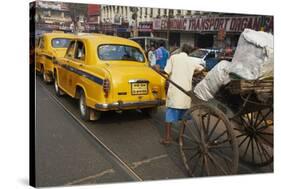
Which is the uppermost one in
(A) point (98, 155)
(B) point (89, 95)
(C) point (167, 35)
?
(C) point (167, 35)

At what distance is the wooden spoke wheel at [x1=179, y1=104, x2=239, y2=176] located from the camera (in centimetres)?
415

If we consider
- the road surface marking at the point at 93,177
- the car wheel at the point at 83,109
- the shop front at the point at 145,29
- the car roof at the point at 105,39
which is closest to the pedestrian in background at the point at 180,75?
the shop front at the point at 145,29

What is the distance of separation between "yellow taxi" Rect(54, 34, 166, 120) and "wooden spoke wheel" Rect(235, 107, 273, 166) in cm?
115

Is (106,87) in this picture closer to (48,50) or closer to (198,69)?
(48,50)

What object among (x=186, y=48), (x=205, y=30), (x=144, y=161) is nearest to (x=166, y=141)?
(x=144, y=161)

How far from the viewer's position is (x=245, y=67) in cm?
468

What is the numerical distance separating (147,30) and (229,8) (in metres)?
1.34

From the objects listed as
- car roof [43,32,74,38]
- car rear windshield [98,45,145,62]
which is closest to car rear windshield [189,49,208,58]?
car rear windshield [98,45,145,62]

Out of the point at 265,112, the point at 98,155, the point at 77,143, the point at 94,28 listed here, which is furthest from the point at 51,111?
the point at 265,112

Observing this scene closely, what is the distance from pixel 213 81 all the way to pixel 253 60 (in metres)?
0.56

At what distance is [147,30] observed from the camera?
5.16m

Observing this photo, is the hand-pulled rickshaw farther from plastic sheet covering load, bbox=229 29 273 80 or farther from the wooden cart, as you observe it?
plastic sheet covering load, bbox=229 29 273 80

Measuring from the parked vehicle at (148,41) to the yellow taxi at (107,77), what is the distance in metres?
0.06

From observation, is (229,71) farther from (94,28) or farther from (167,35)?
(94,28)
